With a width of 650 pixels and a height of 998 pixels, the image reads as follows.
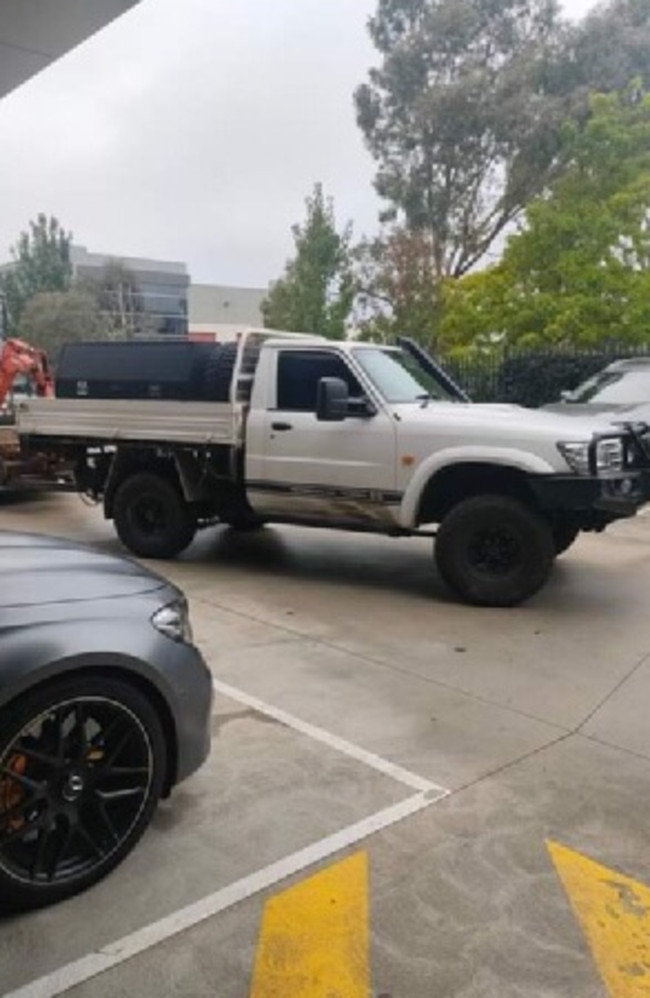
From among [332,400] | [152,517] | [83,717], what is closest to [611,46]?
[332,400]

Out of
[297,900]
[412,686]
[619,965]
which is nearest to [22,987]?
[297,900]

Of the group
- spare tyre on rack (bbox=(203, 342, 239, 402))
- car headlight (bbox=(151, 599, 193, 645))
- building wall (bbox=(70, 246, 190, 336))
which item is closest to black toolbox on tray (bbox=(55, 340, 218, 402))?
spare tyre on rack (bbox=(203, 342, 239, 402))

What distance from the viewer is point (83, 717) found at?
2.45 m

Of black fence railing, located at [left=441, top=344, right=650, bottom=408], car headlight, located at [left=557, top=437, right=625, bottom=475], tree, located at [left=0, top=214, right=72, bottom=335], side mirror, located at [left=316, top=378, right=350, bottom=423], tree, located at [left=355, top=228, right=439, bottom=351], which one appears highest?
tree, located at [left=0, top=214, right=72, bottom=335]

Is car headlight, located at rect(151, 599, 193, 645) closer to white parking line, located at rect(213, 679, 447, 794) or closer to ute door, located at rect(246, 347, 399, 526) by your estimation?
white parking line, located at rect(213, 679, 447, 794)

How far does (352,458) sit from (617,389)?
16.5 feet

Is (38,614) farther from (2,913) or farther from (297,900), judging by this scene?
(297,900)

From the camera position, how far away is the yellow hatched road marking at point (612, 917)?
2213 mm

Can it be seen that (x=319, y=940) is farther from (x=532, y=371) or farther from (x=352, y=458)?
(x=532, y=371)

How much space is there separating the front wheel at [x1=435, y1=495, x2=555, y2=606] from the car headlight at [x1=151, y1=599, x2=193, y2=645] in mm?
3312

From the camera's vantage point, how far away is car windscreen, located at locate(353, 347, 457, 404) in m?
6.46

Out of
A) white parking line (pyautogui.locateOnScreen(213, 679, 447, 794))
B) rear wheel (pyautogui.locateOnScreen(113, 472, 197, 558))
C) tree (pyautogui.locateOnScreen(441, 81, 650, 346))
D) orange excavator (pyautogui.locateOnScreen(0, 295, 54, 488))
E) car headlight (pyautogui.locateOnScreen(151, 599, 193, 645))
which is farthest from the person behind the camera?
tree (pyautogui.locateOnScreen(441, 81, 650, 346))

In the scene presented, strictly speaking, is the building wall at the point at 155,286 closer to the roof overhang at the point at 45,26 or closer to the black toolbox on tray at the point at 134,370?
the black toolbox on tray at the point at 134,370

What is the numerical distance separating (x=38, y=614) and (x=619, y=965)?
1.97m
